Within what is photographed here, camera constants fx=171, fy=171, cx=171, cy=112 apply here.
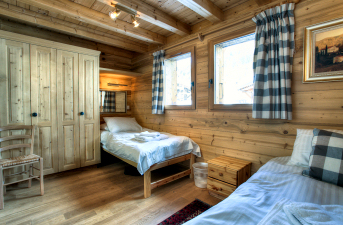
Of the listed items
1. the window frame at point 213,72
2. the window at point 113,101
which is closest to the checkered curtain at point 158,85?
the window frame at point 213,72

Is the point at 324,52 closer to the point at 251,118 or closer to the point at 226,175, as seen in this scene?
the point at 251,118

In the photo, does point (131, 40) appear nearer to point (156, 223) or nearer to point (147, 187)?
point (147, 187)

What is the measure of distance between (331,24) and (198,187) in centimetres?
245

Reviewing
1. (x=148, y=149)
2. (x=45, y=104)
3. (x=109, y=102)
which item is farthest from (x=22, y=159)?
(x=109, y=102)

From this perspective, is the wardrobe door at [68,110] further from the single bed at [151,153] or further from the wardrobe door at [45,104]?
the single bed at [151,153]

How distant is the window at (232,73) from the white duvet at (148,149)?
0.77 metres

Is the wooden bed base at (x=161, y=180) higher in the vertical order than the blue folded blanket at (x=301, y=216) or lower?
lower

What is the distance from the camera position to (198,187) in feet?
8.22

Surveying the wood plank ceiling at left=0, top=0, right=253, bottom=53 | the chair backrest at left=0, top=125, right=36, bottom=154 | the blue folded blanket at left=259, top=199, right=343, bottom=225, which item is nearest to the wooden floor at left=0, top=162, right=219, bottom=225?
the chair backrest at left=0, top=125, right=36, bottom=154

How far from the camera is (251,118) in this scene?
2283 millimetres

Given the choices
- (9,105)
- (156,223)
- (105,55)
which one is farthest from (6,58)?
(156,223)

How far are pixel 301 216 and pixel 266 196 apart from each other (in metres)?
0.33

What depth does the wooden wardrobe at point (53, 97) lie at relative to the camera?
2461 mm

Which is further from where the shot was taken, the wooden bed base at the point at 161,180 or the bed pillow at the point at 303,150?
the wooden bed base at the point at 161,180
